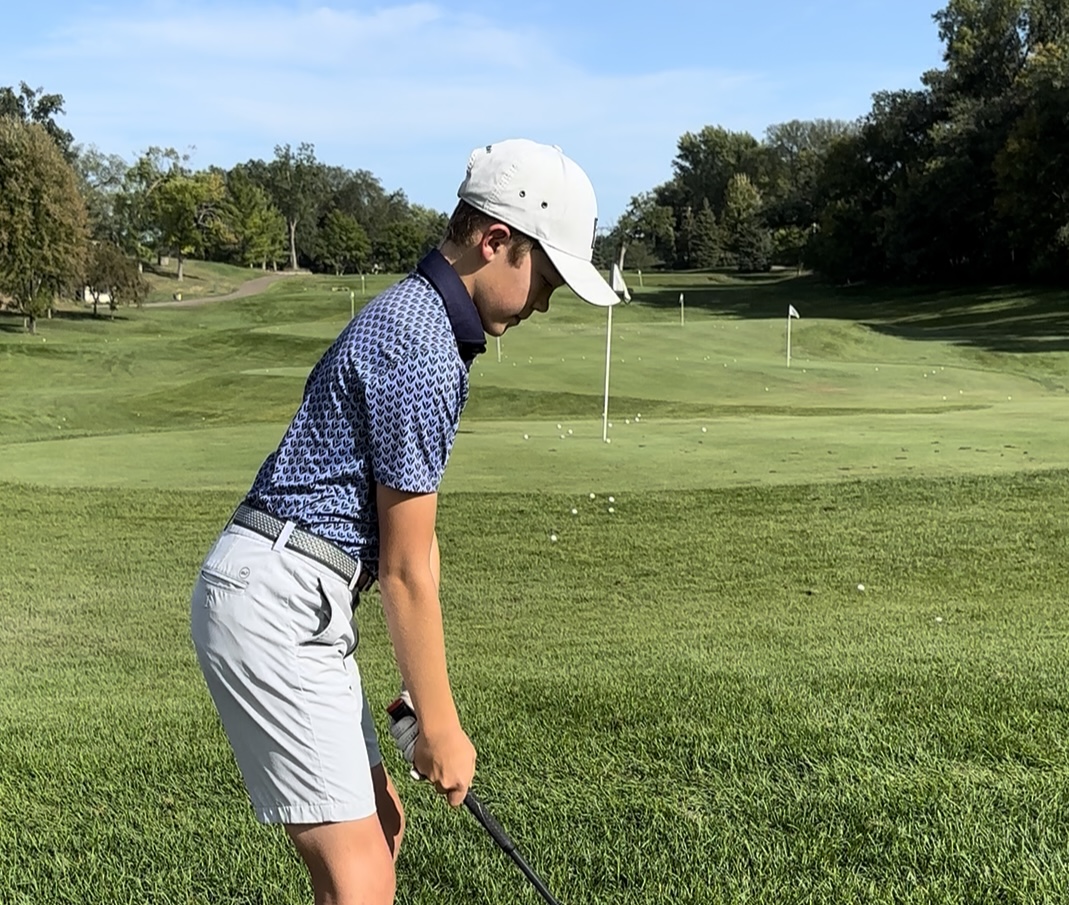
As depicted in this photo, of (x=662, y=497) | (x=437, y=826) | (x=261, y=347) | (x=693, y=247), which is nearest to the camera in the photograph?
(x=437, y=826)

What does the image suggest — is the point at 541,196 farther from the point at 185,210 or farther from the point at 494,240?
the point at 185,210

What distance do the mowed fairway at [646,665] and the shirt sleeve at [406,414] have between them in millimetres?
1446

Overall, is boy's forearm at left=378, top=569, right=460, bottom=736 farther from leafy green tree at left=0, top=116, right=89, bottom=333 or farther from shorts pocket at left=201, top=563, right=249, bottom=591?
leafy green tree at left=0, top=116, right=89, bottom=333

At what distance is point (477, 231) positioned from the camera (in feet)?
7.24

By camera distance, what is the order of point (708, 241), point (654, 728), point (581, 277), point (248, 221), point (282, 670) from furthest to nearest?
point (708, 241) < point (248, 221) < point (654, 728) < point (581, 277) < point (282, 670)

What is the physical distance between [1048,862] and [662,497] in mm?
7315

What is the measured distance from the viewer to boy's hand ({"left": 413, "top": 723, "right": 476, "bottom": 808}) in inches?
85.7

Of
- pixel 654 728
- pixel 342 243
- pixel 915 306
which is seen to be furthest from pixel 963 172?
pixel 654 728

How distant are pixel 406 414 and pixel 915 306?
51.2 metres

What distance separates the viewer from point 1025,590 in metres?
7.04

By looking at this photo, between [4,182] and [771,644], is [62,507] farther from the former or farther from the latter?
[4,182]

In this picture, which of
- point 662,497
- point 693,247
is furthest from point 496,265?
point 693,247

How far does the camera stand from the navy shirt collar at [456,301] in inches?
84.0

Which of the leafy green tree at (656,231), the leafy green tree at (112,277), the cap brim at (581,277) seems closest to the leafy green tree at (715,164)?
the leafy green tree at (656,231)
